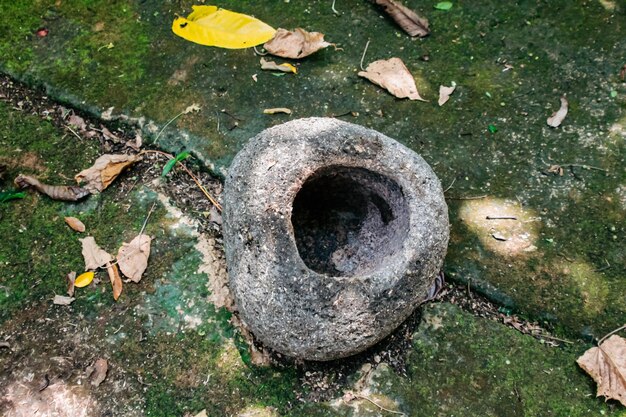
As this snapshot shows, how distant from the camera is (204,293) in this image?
249cm

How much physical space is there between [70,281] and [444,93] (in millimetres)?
1980

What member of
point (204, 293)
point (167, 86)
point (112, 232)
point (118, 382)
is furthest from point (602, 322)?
point (167, 86)

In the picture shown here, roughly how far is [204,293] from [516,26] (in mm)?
2209

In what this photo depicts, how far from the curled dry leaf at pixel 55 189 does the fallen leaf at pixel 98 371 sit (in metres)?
0.80

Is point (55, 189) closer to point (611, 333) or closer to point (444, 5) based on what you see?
point (444, 5)

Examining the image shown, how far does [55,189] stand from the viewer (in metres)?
2.75

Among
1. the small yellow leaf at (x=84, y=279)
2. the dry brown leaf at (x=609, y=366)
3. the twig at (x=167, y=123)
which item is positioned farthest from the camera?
the twig at (x=167, y=123)

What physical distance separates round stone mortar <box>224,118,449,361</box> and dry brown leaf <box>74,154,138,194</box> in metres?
0.81

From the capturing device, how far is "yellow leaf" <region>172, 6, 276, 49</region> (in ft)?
10.4

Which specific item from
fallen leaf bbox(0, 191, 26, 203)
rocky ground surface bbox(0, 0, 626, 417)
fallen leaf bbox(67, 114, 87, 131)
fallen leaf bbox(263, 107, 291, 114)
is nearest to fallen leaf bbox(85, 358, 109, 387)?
rocky ground surface bbox(0, 0, 626, 417)

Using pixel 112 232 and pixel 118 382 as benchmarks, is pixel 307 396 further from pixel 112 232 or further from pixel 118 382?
pixel 112 232

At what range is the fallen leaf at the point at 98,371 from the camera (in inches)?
90.0

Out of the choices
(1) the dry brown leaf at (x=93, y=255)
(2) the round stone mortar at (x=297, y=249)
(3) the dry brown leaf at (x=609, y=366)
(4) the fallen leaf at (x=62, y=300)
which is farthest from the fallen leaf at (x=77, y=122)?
(3) the dry brown leaf at (x=609, y=366)

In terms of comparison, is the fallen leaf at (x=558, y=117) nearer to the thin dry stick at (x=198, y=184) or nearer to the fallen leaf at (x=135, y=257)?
the thin dry stick at (x=198, y=184)
